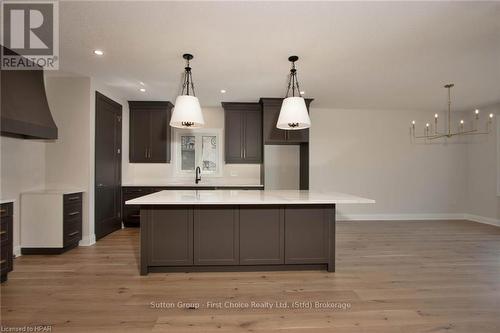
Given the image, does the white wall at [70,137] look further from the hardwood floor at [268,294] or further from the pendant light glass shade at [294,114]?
the pendant light glass shade at [294,114]

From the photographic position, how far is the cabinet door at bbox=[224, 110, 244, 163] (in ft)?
16.4

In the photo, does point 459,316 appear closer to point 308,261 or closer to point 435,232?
point 308,261

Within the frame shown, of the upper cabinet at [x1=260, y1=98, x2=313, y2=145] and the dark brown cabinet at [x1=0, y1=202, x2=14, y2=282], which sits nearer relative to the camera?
the dark brown cabinet at [x1=0, y1=202, x2=14, y2=282]

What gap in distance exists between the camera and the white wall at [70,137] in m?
3.66

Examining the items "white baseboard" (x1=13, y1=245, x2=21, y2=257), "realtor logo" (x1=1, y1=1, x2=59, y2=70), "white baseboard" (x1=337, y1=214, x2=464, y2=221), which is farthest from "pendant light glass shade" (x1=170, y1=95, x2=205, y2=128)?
"white baseboard" (x1=337, y1=214, x2=464, y2=221)

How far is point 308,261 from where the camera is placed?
9.19 ft

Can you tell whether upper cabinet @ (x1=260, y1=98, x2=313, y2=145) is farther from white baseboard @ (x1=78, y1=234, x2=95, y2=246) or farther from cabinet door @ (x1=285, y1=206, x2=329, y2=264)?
white baseboard @ (x1=78, y1=234, x2=95, y2=246)

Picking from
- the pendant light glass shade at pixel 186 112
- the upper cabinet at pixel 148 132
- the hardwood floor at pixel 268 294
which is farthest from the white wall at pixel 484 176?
the upper cabinet at pixel 148 132

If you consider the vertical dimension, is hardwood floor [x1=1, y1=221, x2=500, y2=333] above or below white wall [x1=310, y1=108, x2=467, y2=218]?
below

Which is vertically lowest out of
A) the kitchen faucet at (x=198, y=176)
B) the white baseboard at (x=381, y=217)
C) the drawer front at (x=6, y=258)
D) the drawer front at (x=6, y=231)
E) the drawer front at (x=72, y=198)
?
the white baseboard at (x=381, y=217)

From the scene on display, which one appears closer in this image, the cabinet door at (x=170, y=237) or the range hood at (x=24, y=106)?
the range hood at (x=24, y=106)

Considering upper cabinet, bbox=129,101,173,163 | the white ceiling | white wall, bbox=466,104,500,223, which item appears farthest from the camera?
white wall, bbox=466,104,500,223

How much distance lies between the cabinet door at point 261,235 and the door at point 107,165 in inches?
105

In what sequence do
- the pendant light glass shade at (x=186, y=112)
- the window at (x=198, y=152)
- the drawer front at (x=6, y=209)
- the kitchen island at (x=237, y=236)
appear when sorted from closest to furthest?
1. the drawer front at (x=6, y=209)
2. the pendant light glass shade at (x=186, y=112)
3. the kitchen island at (x=237, y=236)
4. the window at (x=198, y=152)
